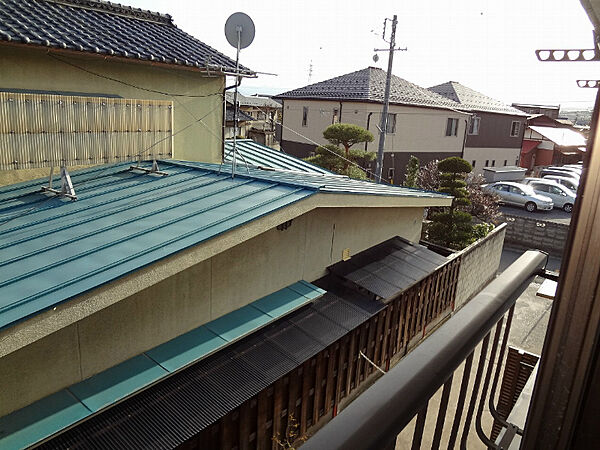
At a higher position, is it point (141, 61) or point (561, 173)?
point (141, 61)

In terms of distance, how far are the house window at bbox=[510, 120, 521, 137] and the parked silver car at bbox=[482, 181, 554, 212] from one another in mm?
10356

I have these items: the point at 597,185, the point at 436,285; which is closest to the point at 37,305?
the point at 597,185

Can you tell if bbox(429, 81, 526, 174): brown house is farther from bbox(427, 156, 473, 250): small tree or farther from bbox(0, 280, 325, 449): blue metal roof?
bbox(0, 280, 325, 449): blue metal roof

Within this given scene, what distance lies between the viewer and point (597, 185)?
2.72 ft

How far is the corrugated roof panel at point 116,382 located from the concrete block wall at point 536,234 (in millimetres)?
15648

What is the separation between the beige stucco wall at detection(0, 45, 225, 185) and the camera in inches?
283

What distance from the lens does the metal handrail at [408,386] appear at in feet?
2.63

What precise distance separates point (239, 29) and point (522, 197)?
2018 cm

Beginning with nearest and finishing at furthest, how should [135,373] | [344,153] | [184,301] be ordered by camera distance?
[135,373]
[184,301]
[344,153]

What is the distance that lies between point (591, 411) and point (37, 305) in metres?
3.95

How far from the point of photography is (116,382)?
4902 millimetres

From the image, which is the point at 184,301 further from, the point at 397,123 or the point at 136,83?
the point at 397,123

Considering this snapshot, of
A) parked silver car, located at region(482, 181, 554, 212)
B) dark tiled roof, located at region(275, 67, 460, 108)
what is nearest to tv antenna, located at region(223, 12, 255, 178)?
dark tiled roof, located at region(275, 67, 460, 108)

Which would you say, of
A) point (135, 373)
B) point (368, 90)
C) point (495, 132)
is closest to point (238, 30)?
point (135, 373)
